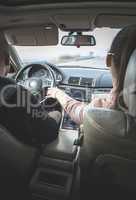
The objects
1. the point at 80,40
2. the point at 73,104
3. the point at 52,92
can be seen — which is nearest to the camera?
the point at 80,40

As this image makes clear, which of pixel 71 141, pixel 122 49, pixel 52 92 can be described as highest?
pixel 122 49

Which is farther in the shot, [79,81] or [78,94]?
[79,81]

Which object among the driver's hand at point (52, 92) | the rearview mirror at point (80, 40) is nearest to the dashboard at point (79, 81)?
the driver's hand at point (52, 92)

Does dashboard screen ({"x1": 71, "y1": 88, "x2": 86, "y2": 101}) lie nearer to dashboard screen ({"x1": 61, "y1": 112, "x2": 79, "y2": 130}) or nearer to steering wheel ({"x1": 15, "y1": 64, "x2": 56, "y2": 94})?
steering wheel ({"x1": 15, "y1": 64, "x2": 56, "y2": 94})

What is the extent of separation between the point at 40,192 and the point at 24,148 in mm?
314

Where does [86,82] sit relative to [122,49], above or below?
below

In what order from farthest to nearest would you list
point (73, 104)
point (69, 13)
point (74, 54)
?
point (74, 54) < point (73, 104) < point (69, 13)

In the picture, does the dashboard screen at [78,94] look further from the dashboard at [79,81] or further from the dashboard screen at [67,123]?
the dashboard screen at [67,123]

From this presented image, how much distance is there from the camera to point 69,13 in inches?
103

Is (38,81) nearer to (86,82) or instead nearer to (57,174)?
(86,82)

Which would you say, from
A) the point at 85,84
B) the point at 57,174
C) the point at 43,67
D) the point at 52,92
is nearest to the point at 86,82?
the point at 85,84

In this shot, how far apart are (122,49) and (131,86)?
0.27 m

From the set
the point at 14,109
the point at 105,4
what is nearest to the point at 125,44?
the point at 105,4

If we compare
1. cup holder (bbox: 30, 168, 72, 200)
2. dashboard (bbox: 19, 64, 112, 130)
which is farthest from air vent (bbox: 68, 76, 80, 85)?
cup holder (bbox: 30, 168, 72, 200)
